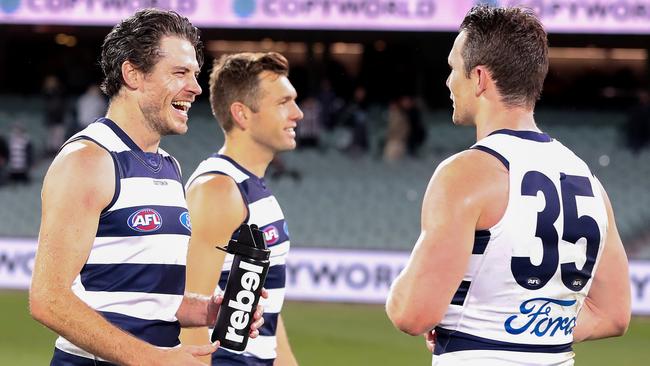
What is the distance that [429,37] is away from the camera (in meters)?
13.5

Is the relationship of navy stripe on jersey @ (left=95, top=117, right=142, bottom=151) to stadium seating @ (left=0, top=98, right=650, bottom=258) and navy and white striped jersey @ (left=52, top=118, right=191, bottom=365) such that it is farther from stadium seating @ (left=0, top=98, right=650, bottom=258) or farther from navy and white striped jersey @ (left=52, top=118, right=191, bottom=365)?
stadium seating @ (left=0, top=98, right=650, bottom=258)

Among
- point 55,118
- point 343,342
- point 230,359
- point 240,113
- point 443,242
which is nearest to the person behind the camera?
point 443,242

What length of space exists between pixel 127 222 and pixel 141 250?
87 millimetres

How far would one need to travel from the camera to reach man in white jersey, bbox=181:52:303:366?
11.3ft

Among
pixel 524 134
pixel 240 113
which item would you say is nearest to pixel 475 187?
pixel 524 134

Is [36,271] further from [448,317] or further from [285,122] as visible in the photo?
[285,122]

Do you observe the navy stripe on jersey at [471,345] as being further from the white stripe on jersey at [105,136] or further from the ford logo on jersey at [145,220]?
the white stripe on jersey at [105,136]

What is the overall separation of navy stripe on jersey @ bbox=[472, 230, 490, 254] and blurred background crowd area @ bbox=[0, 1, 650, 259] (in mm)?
9566

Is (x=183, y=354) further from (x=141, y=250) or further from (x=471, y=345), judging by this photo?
(x=471, y=345)

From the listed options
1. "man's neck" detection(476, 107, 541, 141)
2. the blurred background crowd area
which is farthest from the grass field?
"man's neck" detection(476, 107, 541, 141)

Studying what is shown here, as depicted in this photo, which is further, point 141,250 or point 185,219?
point 185,219

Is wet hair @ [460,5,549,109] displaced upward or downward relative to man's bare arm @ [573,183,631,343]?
upward

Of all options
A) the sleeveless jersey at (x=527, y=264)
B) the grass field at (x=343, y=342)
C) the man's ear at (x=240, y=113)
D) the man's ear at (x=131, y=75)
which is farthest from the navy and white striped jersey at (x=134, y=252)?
the grass field at (x=343, y=342)

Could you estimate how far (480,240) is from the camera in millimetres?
2402
